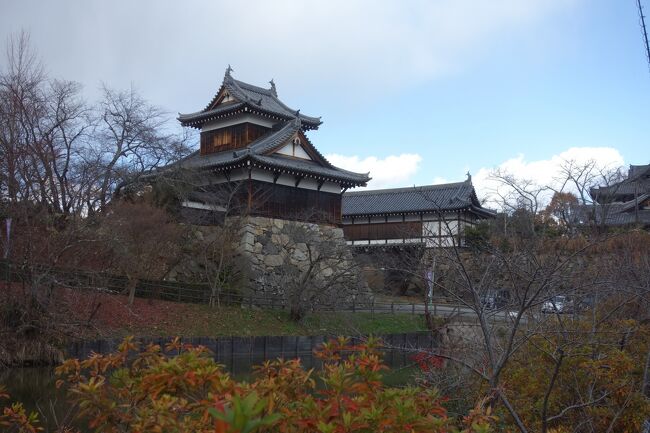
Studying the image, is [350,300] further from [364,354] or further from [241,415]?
[241,415]

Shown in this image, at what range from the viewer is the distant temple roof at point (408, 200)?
28.2m

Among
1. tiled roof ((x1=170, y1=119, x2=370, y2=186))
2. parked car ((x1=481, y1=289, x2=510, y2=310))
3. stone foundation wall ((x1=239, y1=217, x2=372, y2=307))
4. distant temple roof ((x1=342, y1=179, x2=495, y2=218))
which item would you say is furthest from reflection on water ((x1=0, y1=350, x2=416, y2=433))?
distant temple roof ((x1=342, y1=179, x2=495, y2=218))

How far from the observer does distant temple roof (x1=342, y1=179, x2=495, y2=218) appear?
92.4 feet

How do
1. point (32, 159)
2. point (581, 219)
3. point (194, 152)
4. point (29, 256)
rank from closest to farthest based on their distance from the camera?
point (29, 256), point (32, 159), point (581, 219), point (194, 152)

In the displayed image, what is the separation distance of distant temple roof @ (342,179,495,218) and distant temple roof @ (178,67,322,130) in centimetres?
560

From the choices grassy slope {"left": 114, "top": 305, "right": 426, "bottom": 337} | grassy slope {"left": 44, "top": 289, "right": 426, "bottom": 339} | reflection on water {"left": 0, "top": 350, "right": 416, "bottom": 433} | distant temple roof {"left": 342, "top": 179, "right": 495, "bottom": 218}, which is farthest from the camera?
distant temple roof {"left": 342, "top": 179, "right": 495, "bottom": 218}

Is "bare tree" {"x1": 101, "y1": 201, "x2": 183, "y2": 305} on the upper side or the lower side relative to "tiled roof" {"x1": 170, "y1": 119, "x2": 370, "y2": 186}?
lower

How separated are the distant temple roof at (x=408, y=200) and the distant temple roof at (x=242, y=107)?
18.4 feet

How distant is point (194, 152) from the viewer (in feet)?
83.7

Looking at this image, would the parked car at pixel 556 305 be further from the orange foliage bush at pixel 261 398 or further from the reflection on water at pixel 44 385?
the orange foliage bush at pixel 261 398

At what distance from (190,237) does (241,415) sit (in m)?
19.8

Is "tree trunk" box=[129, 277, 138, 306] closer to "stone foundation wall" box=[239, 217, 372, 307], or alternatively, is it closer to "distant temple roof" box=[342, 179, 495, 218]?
"stone foundation wall" box=[239, 217, 372, 307]

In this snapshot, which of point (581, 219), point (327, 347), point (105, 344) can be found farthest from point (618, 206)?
point (327, 347)

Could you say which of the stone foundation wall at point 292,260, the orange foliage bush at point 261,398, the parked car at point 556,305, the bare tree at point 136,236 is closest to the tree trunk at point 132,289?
the bare tree at point 136,236
